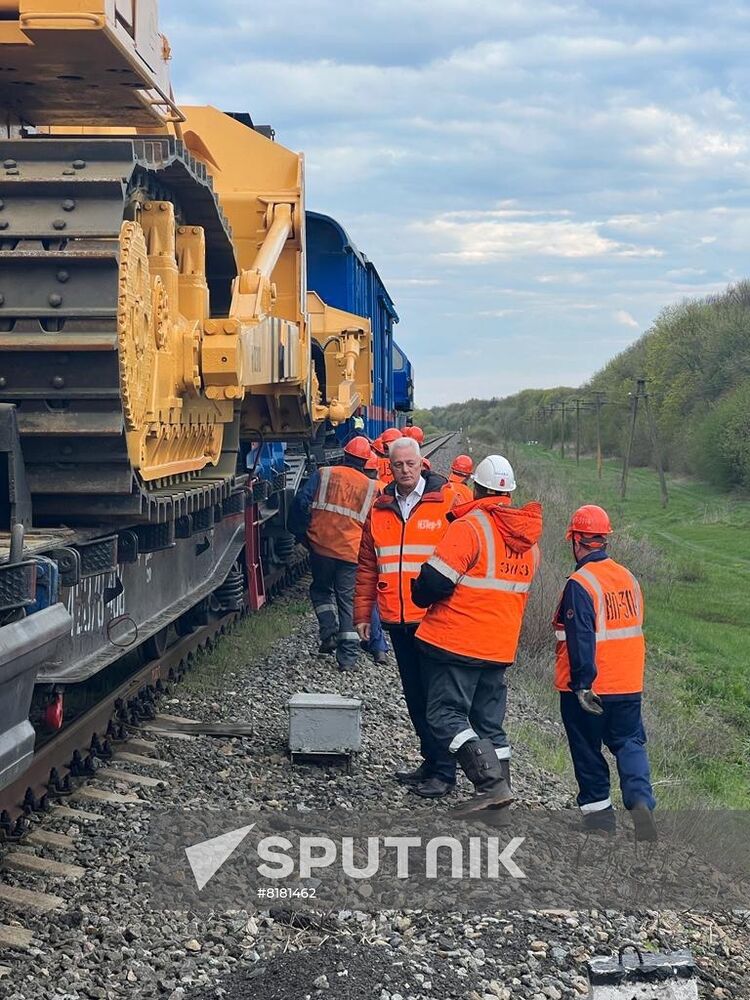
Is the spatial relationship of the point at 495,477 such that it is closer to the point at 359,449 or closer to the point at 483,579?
the point at 483,579

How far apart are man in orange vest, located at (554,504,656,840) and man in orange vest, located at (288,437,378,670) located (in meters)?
3.37

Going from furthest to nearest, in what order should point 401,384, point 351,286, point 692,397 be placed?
point 692,397 → point 401,384 → point 351,286

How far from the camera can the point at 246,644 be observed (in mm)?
9664

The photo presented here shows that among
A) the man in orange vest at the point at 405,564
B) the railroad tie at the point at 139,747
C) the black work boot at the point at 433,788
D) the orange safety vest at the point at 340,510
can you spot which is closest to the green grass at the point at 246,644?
the orange safety vest at the point at 340,510

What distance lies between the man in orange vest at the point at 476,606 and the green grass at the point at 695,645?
201 cm

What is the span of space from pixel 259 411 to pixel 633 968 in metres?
6.18

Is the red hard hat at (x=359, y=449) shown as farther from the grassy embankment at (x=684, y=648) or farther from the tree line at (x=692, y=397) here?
the tree line at (x=692, y=397)

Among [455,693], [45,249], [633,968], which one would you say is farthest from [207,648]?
[633,968]

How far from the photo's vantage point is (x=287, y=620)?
11.0 m

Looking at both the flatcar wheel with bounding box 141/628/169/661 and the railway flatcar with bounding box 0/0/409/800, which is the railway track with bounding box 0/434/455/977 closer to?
the flatcar wheel with bounding box 141/628/169/661

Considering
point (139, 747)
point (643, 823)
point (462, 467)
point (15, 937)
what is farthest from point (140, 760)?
point (462, 467)

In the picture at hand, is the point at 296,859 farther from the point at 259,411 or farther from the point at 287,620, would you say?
the point at 287,620

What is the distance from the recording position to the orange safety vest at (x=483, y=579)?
237 inches

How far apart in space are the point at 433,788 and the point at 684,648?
10748 millimetres
